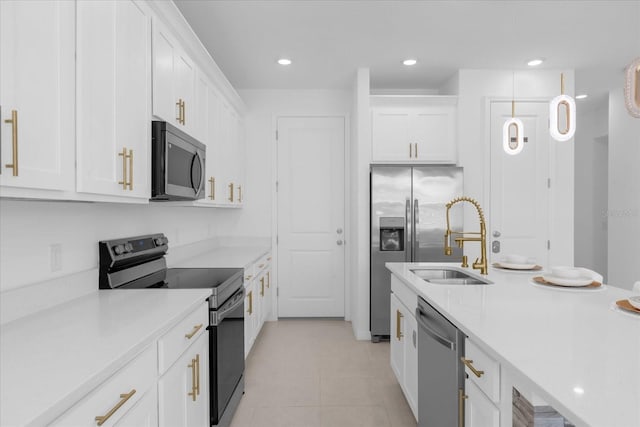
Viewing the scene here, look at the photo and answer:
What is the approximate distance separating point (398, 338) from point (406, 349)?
0.80 ft

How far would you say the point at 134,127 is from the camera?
1752 millimetres

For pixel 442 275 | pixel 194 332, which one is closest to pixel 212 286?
pixel 194 332

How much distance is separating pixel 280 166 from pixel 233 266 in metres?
2.00

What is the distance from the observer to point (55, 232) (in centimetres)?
165

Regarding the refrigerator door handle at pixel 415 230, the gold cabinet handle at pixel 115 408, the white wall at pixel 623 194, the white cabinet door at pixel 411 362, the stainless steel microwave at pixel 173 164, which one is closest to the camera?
the gold cabinet handle at pixel 115 408

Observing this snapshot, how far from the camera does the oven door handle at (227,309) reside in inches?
76.5

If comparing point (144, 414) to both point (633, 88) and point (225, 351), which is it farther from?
point (633, 88)

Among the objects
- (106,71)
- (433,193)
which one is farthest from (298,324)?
(106,71)

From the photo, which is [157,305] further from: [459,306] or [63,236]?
[459,306]

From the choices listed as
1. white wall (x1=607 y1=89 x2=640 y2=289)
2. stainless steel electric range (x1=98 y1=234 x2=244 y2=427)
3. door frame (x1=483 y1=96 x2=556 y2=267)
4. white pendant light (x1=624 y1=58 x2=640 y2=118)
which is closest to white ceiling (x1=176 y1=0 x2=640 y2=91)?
door frame (x1=483 y1=96 x2=556 y2=267)

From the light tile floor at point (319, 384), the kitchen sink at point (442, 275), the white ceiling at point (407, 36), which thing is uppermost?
the white ceiling at point (407, 36)

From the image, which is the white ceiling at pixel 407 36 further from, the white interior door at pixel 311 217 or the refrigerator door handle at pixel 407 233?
the refrigerator door handle at pixel 407 233

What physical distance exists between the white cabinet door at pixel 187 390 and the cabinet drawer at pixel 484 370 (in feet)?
3.69

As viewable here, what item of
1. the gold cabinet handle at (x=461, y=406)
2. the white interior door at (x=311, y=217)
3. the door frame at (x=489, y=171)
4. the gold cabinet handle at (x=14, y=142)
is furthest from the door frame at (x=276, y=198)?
the gold cabinet handle at (x=14, y=142)
